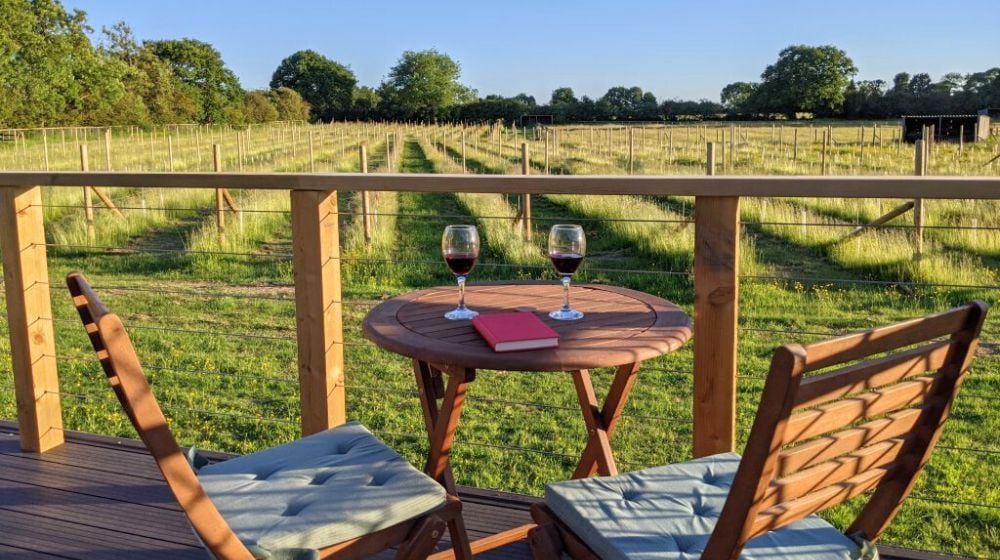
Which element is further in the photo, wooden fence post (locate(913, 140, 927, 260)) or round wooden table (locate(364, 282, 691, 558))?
wooden fence post (locate(913, 140, 927, 260))

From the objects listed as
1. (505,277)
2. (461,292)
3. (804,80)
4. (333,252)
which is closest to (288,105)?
(804,80)

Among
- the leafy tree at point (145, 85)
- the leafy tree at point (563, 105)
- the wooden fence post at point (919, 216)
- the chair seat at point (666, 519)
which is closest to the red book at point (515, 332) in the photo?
the chair seat at point (666, 519)

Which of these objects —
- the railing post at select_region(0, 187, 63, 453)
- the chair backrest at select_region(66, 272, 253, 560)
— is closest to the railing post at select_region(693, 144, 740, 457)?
the chair backrest at select_region(66, 272, 253, 560)

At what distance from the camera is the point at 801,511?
1.23 metres

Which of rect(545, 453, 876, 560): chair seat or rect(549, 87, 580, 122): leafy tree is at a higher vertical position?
rect(549, 87, 580, 122): leafy tree

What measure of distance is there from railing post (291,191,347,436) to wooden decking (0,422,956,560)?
44 cm

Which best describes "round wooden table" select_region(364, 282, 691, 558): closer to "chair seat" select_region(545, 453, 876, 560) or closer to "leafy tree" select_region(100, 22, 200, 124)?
"chair seat" select_region(545, 453, 876, 560)

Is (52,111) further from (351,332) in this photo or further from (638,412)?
(638,412)

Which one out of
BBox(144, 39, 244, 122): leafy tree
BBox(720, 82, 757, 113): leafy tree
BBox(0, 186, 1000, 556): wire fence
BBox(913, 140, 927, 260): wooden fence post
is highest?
BBox(144, 39, 244, 122): leafy tree

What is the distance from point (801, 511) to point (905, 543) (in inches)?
86.5

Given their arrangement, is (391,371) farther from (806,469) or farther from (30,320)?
(806,469)

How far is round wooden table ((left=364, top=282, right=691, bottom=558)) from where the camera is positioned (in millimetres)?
1589

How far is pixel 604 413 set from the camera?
205 cm

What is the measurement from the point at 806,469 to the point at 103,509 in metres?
1.87
